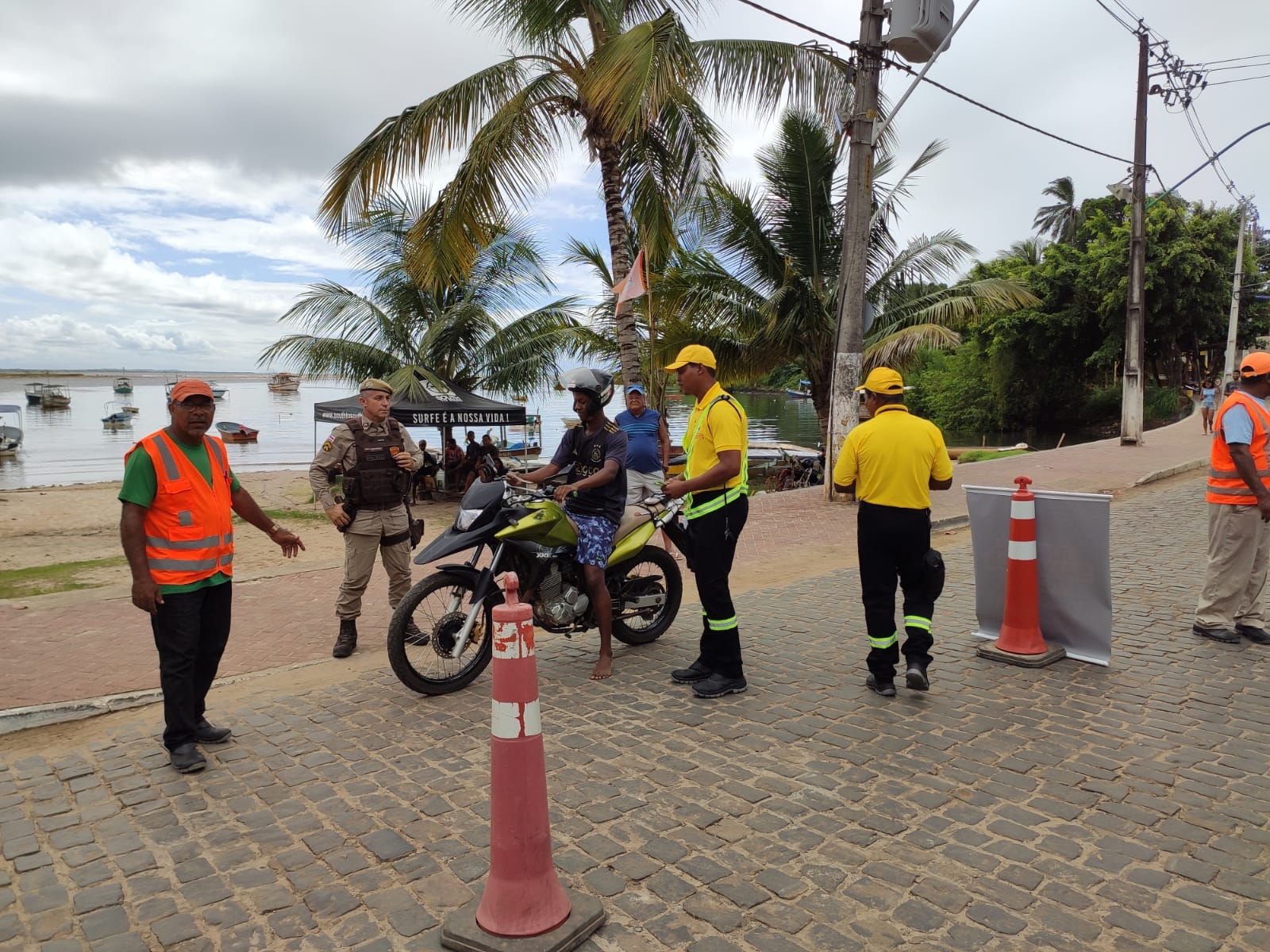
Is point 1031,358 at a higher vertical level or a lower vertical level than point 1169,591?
higher

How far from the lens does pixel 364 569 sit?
575 centimetres

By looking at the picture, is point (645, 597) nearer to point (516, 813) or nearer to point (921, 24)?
point (516, 813)

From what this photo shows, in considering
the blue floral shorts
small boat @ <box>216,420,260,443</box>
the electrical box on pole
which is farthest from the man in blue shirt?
small boat @ <box>216,420,260,443</box>

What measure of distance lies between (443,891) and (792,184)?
54.8 feet

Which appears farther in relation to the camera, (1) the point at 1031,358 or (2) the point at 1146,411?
(1) the point at 1031,358

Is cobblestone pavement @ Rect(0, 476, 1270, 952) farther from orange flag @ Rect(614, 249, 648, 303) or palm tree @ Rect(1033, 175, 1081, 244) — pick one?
palm tree @ Rect(1033, 175, 1081, 244)

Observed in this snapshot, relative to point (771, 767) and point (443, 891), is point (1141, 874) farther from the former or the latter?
point (443, 891)

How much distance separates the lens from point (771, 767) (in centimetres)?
378

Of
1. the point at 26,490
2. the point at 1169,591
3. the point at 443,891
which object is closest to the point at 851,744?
the point at 443,891

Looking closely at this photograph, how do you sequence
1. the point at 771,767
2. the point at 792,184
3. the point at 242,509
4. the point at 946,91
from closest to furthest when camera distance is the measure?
the point at 771,767 < the point at 242,509 < the point at 946,91 < the point at 792,184

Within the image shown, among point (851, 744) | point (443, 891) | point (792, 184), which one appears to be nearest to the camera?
point (443, 891)

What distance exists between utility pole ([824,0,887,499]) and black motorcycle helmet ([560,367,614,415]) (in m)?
6.89

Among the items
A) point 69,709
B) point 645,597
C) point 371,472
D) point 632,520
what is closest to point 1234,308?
point 645,597

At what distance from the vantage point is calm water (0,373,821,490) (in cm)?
2967
